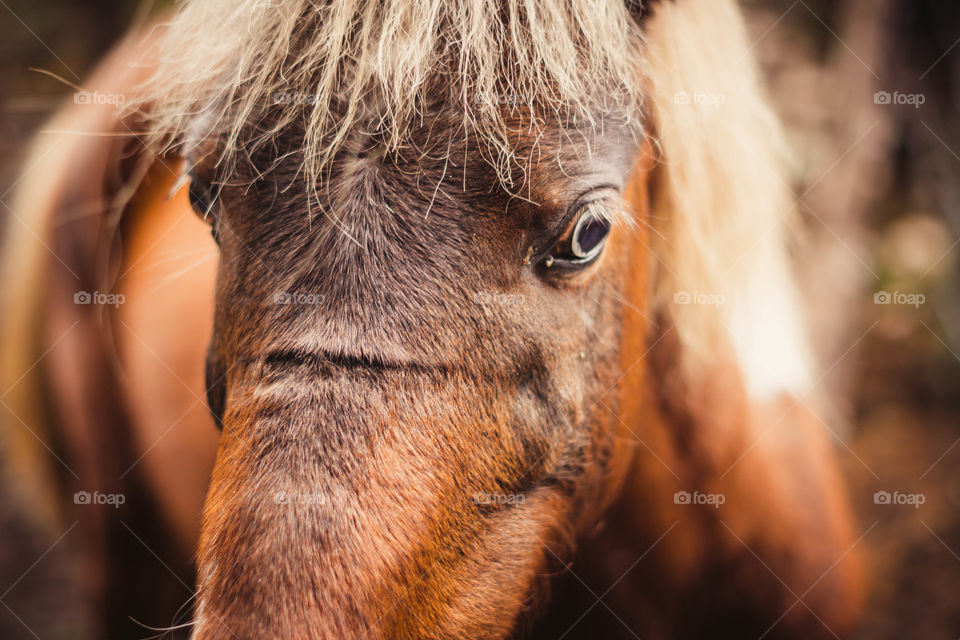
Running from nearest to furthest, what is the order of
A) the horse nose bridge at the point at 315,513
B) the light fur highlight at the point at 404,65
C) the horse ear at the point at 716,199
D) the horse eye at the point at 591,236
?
the horse nose bridge at the point at 315,513
the light fur highlight at the point at 404,65
the horse eye at the point at 591,236
the horse ear at the point at 716,199

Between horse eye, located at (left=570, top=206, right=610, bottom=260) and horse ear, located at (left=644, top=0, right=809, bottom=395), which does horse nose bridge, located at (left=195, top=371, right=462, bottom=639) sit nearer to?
horse eye, located at (left=570, top=206, right=610, bottom=260)

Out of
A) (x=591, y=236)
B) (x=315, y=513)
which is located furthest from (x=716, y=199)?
(x=315, y=513)

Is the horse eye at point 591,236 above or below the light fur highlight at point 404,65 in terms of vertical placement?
below

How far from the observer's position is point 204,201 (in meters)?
1.10

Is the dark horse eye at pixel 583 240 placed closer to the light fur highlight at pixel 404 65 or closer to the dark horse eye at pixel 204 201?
the light fur highlight at pixel 404 65

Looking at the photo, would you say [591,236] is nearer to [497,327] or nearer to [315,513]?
[497,327]

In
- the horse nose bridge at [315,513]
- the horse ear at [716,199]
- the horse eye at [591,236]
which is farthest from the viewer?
the horse ear at [716,199]

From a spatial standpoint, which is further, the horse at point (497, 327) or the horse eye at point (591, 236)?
the horse eye at point (591, 236)

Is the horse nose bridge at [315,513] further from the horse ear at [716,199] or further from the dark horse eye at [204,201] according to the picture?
the horse ear at [716,199]

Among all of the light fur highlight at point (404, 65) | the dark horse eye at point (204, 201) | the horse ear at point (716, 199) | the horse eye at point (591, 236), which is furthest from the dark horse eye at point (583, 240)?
the dark horse eye at point (204, 201)

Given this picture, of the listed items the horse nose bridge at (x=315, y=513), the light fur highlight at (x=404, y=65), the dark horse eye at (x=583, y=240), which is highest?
the light fur highlight at (x=404, y=65)

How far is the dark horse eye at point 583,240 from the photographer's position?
3.19 feet

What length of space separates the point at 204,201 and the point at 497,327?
1.98 feet

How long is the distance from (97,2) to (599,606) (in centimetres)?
273
